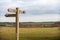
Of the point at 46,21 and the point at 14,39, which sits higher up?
the point at 46,21

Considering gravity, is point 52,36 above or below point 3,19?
below

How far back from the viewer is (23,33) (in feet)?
9.40

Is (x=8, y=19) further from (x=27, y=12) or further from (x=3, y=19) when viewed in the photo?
(x=27, y=12)

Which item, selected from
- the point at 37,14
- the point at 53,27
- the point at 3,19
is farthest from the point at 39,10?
the point at 3,19

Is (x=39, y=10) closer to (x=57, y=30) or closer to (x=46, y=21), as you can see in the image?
(x=46, y=21)

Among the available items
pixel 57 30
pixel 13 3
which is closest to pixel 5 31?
pixel 13 3

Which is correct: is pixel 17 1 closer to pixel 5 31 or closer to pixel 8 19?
pixel 8 19

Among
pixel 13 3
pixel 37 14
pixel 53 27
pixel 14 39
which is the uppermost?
pixel 13 3

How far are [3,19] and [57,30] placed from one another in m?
0.93

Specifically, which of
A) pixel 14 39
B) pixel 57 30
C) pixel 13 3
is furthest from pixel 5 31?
pixel 57 30

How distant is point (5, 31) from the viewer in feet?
9.42

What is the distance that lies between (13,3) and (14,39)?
0.60 meters

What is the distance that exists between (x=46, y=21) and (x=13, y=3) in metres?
0.63

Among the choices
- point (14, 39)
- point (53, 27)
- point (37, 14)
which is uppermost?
point (37, 14)
